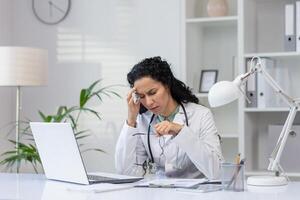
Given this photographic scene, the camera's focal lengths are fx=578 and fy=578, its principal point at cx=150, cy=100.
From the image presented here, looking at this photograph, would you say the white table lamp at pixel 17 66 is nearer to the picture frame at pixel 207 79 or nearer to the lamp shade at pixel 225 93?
the picture frame at pixel 207 79

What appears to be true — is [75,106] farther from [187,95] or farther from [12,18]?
[187,95]

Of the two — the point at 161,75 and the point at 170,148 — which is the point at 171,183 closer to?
the point at 170,148

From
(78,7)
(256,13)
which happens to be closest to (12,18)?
(78,7)

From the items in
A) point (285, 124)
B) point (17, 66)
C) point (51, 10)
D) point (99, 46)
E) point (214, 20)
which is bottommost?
point (285, 124)

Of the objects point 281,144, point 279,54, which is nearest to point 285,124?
point 281,144

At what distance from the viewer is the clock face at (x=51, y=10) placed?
4.28 metres

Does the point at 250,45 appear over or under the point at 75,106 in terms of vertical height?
over

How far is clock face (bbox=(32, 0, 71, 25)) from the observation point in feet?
14.0

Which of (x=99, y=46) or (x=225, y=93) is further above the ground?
(x=99, y=46)

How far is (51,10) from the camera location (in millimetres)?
4309

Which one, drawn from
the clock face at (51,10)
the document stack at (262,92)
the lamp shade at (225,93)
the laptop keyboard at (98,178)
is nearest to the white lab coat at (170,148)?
the laptop keyboard at (98,178)

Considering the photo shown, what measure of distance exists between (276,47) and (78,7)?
57.9 inches

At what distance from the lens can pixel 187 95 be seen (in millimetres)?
2789

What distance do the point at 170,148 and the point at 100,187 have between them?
2.20 feet
